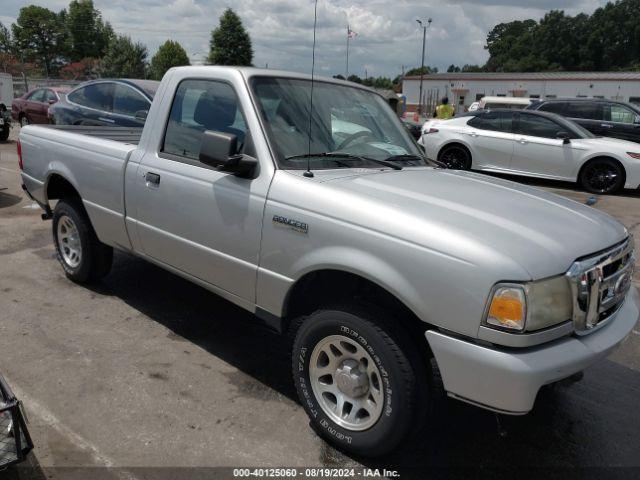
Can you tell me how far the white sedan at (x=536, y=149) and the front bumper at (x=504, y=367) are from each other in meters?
9.42

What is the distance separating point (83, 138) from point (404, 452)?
138 inches

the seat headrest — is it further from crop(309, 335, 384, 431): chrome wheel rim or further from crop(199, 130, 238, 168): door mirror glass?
crop(309, 335, 384, 431): chrome wheel rim

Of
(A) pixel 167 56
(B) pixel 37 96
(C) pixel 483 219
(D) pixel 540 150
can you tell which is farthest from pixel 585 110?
(A) pixel 167 56

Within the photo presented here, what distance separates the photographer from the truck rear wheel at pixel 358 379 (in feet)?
8.38

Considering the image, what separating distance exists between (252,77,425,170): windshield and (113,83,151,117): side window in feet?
19.1

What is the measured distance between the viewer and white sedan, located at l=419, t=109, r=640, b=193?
10.7m

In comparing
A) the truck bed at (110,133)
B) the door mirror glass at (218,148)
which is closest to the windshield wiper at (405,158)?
the door mirror glass at (218,148)

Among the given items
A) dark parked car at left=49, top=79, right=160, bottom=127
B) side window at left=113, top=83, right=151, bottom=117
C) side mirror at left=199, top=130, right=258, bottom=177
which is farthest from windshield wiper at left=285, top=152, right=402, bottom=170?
side window at left=113, top=83, right=151, bottom=117

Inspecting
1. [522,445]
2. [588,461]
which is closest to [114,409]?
[522,445]

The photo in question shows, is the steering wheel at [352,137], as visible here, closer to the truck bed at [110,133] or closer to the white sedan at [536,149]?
the truck bed at [110,133]

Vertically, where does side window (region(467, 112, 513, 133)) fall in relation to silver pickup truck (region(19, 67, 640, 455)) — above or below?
above

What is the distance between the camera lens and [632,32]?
11788 cm

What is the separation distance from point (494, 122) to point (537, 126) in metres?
0.92

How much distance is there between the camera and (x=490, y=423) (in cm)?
329
